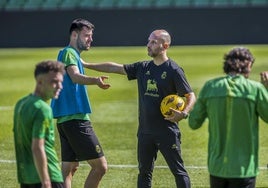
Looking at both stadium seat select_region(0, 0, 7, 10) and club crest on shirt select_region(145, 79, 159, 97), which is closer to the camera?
club crest on shirt select_region(145, 79, 159, 97)

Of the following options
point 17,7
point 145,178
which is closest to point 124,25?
point 17,7

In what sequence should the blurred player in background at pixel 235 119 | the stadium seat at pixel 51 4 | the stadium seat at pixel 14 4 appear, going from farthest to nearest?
the stadium seat at pixel 51 4, the stadium seat at pixel 14 4, the blurred player in background at pixel 235 119

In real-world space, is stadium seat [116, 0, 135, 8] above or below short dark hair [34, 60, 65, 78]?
above

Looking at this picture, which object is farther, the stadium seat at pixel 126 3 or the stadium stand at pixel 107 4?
the stadium seat at pixel 126 3

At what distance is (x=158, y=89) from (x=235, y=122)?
232cm

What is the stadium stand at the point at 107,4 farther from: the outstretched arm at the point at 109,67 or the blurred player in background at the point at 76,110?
the blurred player in background at the point at 76,110

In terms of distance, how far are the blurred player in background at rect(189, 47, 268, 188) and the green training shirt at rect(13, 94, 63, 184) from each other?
4.98 feet

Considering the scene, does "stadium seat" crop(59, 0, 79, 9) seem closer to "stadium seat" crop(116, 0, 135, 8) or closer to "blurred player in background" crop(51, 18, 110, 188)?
"stadium seat" crop(116, 0, 135, 8)

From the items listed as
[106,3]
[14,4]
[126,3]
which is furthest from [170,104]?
[14,4]

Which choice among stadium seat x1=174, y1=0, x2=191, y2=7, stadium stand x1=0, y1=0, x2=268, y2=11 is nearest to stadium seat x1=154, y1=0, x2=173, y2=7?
stadium stand x1=0, y1=0, x2=268, y2=11

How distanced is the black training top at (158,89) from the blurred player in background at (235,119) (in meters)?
2.07

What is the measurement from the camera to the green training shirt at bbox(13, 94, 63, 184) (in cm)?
718

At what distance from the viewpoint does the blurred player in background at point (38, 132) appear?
7121mm

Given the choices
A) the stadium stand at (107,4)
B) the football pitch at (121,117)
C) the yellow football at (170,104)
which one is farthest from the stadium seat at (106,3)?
the yellow football at (170,104)
